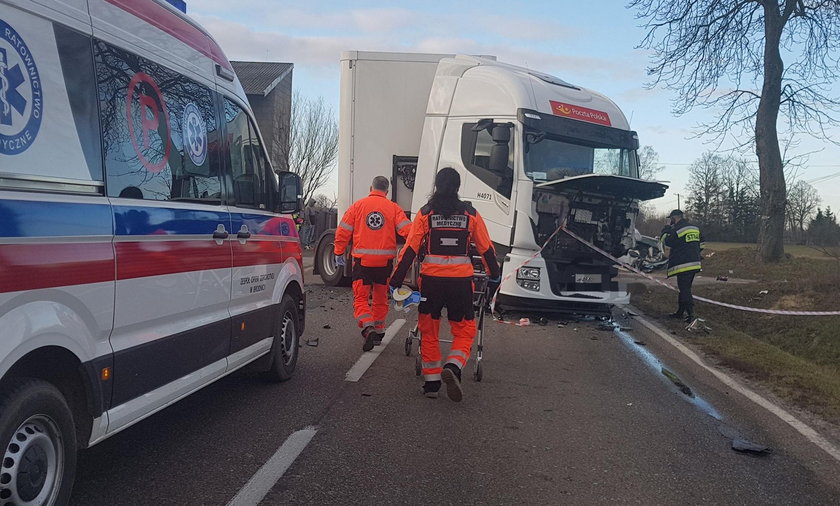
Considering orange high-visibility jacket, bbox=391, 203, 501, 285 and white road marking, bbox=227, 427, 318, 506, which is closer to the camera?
white road marking, bbox=227, 427, 318, 506

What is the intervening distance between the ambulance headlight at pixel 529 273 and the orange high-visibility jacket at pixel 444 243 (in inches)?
161

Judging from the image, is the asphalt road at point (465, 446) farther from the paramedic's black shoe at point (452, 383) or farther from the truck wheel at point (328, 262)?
the truck wheel at point (328, 262)

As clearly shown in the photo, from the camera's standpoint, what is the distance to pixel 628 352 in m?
8.57

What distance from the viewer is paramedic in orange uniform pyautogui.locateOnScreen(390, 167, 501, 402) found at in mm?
5816

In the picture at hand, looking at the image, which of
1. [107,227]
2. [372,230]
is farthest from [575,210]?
[107,227]

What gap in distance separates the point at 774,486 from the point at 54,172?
4.34m

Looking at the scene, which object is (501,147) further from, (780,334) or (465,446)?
(465,446)

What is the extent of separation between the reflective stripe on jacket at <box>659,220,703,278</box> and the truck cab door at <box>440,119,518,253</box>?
3296mm

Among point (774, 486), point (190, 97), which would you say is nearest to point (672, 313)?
point (774, 486)

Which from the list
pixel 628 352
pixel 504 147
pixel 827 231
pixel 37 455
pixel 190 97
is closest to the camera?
pixel 37 455

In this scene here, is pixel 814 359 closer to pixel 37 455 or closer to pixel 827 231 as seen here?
pixel 827 231

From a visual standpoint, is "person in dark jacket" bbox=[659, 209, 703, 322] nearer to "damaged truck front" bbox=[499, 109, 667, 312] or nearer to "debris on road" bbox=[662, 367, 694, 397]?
"damaged truck front" bbox=[499, 109, 667, 312]

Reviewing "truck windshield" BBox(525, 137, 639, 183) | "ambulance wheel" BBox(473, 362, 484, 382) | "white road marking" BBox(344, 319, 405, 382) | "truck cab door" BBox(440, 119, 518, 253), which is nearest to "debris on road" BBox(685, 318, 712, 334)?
"truck windshield" BBox(525, 137, 639, 183)

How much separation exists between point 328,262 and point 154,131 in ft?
33.8
